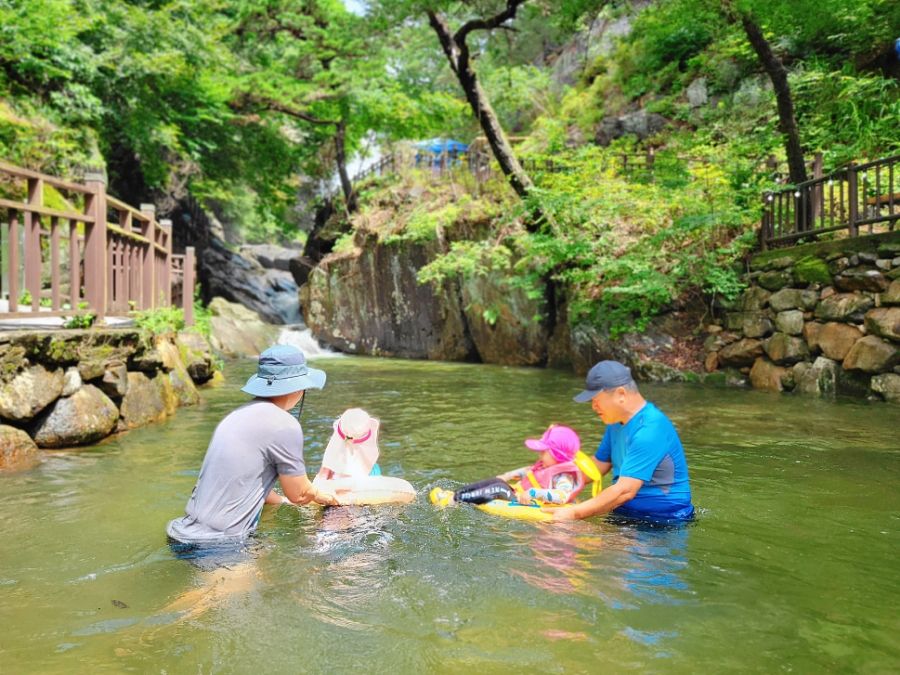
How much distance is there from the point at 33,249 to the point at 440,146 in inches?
787

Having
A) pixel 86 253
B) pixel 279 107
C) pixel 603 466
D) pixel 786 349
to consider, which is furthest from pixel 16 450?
pixel 279 107

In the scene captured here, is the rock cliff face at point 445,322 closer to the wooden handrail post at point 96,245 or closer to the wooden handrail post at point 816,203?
the wooden handrail post at point 816,203

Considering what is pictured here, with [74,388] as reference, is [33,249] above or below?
above

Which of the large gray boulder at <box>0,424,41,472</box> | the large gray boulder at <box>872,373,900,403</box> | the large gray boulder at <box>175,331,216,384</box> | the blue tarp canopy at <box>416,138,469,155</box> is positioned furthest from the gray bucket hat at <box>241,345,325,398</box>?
the blue tarp canopy at <box>416,138,469,155</box>

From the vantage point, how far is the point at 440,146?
25.0 meters

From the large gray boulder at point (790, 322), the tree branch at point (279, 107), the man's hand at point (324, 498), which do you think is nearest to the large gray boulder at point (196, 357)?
the man's hand at point (324, 498)

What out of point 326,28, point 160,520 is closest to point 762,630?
point 160,520

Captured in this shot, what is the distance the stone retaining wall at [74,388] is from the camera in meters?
5.82

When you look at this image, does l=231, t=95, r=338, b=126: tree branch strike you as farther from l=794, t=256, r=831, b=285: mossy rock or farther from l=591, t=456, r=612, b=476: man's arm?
l=591, t=456, r=612, b=476: man's arm

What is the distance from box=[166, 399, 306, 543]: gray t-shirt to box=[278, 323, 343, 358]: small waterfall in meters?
19.1

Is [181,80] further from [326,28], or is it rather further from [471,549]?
[471,549]

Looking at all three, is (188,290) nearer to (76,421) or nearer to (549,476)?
(76,421)

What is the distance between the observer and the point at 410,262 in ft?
67.1

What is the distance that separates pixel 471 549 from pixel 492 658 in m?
1.29
